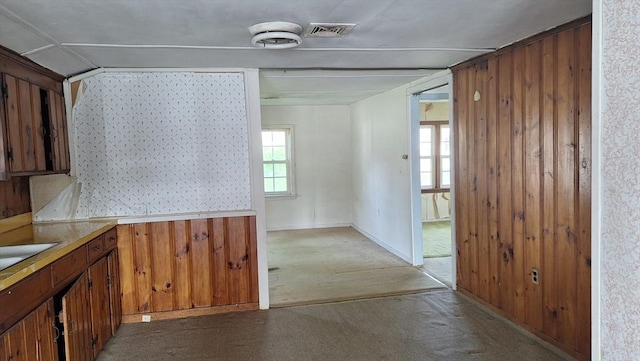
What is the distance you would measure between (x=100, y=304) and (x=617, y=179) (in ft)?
9.92

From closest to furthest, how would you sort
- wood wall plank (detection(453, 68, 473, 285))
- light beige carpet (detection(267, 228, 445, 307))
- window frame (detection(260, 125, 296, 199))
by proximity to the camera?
wood wall plank (detection(453, 68, 473, 285)) < light beige carpet (detection(267, 228, 445, 307)) < window frame (detection(260, 125, 296, 199))

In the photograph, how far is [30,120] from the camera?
9.43 ft

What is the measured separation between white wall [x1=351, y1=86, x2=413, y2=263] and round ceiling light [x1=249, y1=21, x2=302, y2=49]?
2542mm

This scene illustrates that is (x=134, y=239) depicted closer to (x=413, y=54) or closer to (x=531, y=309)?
(x=413, y=54)

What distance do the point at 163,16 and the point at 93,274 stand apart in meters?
1.72

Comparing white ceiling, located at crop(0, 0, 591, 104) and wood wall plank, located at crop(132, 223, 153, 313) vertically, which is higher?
white ceiling, located at crop(0, 0, 591, 104)

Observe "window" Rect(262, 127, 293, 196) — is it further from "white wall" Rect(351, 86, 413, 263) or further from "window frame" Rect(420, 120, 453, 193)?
"window frame" Rect(420, 120, 453, 193)

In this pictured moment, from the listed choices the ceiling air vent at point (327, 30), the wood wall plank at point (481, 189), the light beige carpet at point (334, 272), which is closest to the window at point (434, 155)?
the light beige carpet at point (334, 272)

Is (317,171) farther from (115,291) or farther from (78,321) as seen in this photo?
(78,321)

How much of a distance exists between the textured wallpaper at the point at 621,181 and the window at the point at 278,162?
6.41 metres

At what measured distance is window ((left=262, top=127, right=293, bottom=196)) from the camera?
730cm

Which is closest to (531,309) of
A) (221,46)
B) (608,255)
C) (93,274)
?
(608,255)

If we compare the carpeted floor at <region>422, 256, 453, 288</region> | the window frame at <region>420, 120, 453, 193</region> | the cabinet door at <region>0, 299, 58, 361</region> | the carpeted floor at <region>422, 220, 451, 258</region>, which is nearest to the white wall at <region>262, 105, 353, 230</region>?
the carpeted floor at <region>422, 220, 451, 258</region>

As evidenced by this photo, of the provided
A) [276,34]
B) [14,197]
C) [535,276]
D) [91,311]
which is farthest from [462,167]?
[14,197]
